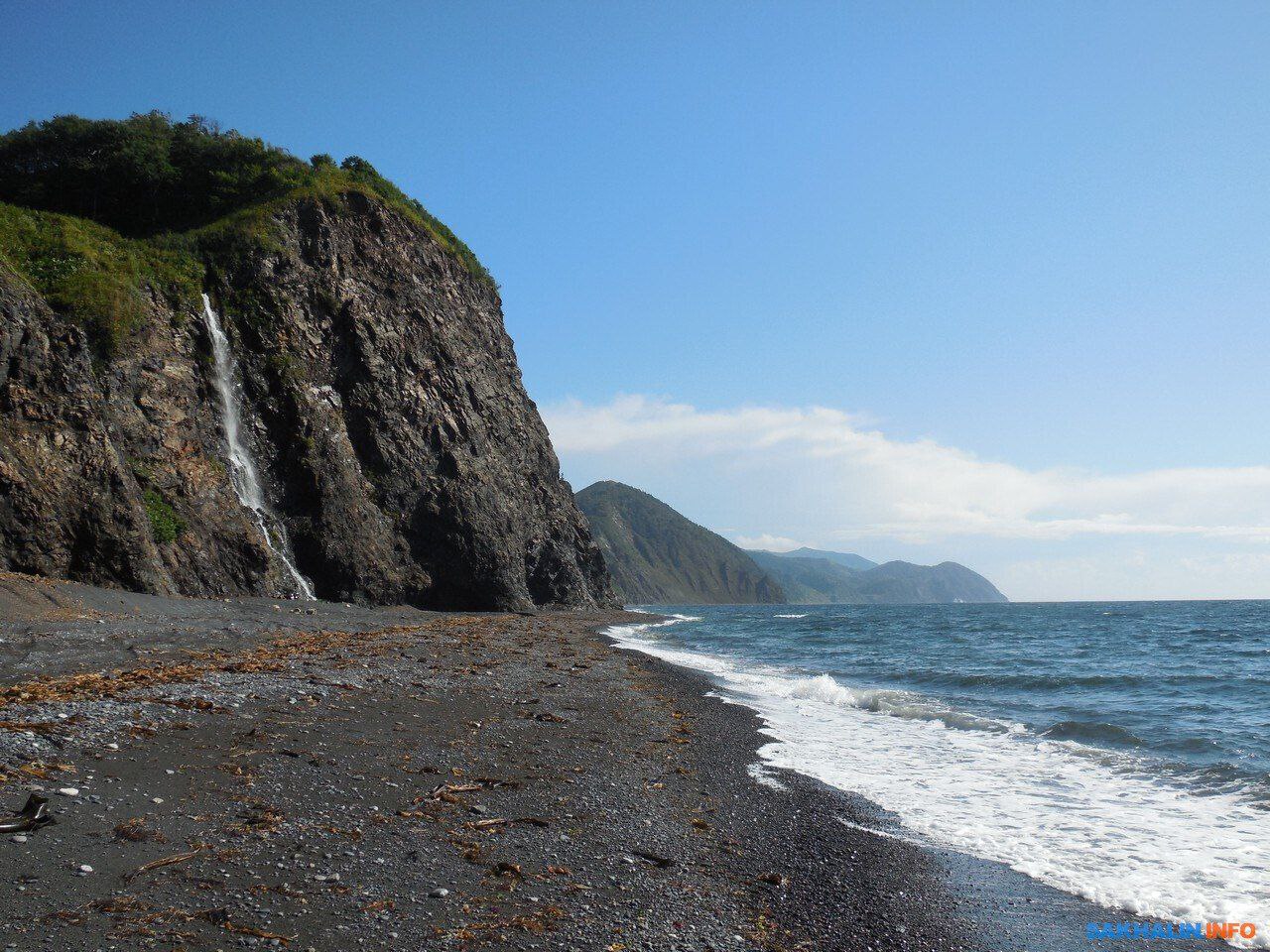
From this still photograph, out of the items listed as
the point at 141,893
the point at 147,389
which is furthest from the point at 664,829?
the point at 147,389

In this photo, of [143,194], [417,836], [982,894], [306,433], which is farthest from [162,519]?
[982,894]

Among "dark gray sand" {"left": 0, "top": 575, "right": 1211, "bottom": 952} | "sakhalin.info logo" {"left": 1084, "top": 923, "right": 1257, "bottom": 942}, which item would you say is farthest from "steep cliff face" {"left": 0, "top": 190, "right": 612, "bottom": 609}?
"sakhalin.info logo" {"left": 1084, "top": 923, "right": 1257, "bottom": 942}

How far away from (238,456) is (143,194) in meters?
18.6

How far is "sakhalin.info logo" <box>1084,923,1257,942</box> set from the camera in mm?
5656

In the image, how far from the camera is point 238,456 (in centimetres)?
3131

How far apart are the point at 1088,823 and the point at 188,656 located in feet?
46.6

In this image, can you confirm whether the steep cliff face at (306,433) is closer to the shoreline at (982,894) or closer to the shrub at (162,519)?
the shrub at (162,519)

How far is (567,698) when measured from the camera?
14016 millimetres

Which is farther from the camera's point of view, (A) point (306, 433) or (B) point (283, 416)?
(A) point (306, 433)

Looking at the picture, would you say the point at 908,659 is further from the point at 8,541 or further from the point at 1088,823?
the point at 8,541

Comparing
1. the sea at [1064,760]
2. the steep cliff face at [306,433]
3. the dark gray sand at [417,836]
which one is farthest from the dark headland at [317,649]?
the sea at [1064,760]

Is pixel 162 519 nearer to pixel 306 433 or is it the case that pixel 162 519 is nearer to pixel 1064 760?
pixel 306 433

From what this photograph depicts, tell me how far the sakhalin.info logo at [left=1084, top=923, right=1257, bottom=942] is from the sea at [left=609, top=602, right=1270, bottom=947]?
12 centimetres

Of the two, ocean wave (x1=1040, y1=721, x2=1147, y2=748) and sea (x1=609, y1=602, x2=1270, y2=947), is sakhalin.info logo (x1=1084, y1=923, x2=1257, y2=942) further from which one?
ocean wave (x1=1040, y1=721, x2=1147, y2=748)
